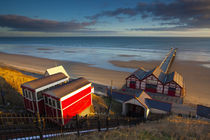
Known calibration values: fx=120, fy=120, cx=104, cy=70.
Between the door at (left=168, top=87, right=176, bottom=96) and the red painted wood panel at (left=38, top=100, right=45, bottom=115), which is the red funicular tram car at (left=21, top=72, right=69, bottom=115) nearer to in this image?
the red painted wood panel at (left=38, top=100, right=45, bottom=115)

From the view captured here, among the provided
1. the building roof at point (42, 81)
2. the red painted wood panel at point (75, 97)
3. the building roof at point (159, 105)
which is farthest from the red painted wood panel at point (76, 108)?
the building roof at point (159, 105)

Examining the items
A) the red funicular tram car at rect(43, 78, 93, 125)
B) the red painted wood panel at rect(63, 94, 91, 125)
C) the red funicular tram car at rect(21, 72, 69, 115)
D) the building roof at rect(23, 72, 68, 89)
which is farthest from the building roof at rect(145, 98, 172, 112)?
the red funicular tram car at rect(21, 72, 69, 115)

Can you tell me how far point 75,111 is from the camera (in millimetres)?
13203

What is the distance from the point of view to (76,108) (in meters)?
13.3

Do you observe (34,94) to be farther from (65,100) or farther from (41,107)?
(65,100)

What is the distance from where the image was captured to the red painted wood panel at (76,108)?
12.1 m

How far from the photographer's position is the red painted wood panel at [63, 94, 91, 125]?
39.8 feet

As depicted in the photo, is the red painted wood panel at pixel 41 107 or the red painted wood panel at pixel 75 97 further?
the red painted wood panel at pixel 41 107

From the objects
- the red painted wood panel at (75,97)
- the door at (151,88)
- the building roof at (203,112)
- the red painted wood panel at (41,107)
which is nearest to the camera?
the red painted wood panel at (75,97)

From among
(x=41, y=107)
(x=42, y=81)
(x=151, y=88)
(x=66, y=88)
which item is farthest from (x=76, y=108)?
(x=151, y=88)

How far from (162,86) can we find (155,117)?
8325 millimetres

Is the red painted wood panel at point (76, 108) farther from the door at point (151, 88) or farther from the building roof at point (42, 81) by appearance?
the door at point (151, 88)

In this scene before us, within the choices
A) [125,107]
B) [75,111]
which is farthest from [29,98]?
[125,107]

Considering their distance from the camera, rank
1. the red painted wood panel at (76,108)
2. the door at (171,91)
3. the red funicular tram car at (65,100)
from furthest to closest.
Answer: the door at (171,91) < the red painted wood panel at (76,108) < the red funicular tram car at (65,100)
